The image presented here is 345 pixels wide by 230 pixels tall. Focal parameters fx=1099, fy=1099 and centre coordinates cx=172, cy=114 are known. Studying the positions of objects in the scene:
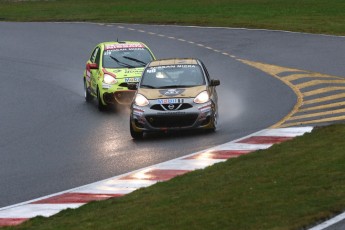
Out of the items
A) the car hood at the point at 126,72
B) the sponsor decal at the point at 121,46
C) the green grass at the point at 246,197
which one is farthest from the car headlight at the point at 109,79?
the green grass at the point at 246,197

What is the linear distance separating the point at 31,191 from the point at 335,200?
221 inches

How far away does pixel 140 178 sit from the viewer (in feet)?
57.7

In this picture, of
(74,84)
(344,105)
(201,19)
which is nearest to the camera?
(344,105)

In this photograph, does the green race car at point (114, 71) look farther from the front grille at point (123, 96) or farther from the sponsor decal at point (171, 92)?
the sponsor decal at point (171, 92)

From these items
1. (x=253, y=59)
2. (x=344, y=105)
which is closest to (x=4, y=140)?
(x=344, y=105)

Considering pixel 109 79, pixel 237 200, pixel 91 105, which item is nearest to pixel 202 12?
pixel 91 105

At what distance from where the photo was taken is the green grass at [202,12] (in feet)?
151

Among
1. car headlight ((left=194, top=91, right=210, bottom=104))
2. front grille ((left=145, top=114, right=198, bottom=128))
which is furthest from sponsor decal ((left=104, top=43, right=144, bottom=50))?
front grille ((left=145, top=114, right=198, bottom=128))

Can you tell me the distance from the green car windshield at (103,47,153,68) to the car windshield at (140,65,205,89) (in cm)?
363

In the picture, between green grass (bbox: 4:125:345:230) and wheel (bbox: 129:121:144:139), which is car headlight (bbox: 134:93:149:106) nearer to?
wheel (bbox: 129:121:144:139)

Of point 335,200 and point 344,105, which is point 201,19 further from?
point 335,200

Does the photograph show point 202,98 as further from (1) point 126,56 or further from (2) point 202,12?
(2) point 202,12

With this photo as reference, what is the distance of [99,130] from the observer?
2373 centimetres

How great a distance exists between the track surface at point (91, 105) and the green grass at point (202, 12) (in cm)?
222
